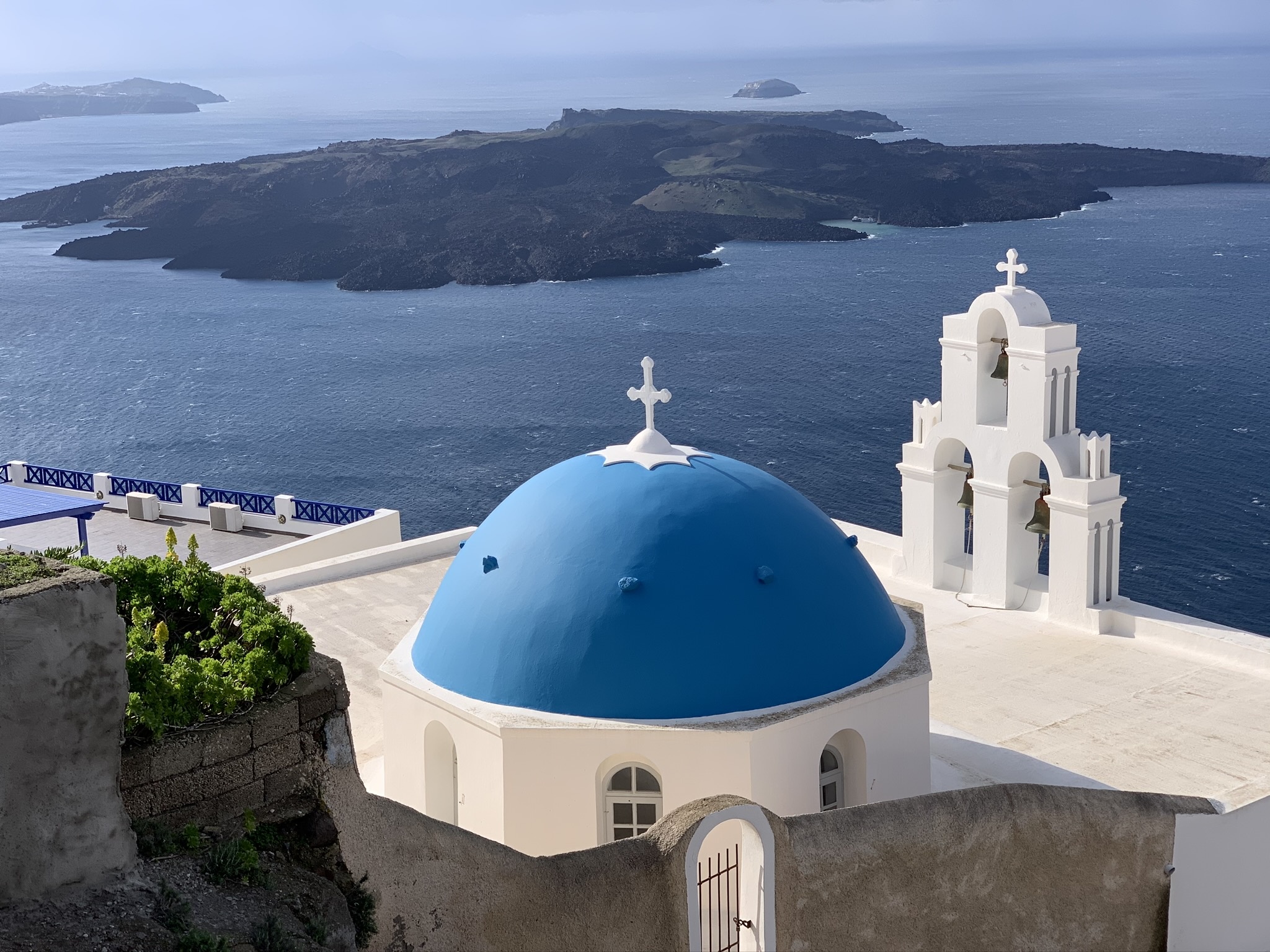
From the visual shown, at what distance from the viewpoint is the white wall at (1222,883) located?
1440cm

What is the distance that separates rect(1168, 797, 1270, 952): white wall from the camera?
14398mm

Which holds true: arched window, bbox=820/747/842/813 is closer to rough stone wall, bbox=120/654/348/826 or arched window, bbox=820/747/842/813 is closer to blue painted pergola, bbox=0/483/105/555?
rough stone wall, bbox=120/654/348/826

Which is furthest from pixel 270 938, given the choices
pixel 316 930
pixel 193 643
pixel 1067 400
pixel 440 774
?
pixel 1067 400

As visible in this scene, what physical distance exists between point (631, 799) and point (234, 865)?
528 cm

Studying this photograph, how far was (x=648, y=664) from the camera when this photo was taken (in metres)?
13.1

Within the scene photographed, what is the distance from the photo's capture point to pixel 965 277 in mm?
101875

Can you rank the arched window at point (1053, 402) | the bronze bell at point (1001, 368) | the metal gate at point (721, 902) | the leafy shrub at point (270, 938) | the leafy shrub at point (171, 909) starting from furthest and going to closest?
the bronze bell at point (1001, 368) → the arched window at point (1053, 402) → the metal gate at point (721, 902) → the leafy shrub at point (270, 938) → the leafy shrub at point (171, 909)

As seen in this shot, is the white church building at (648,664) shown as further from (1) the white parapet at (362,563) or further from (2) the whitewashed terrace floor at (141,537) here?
(2) the whitewashed terrace floor at (141,537)

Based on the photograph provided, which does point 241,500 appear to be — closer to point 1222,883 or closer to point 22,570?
point 1222,883

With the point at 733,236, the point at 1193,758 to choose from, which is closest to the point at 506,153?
the point at 733,236

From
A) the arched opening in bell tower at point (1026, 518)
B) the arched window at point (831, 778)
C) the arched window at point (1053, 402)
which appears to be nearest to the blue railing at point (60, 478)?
the arched opening in bell tower at point (1026, 518)

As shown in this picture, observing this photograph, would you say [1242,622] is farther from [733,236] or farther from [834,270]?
[733,236]

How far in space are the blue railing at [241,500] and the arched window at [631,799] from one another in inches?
804

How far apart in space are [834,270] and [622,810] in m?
96.7
